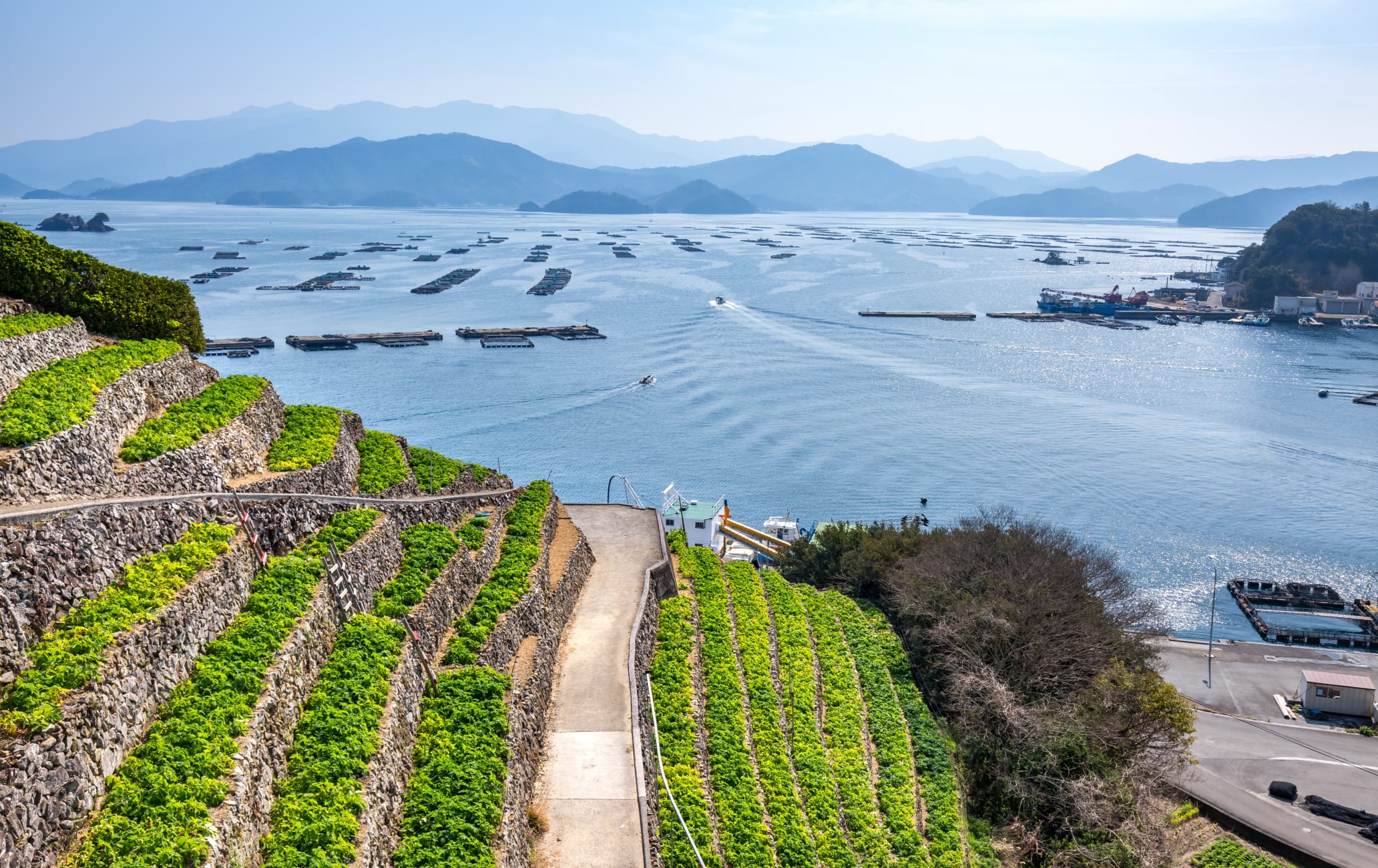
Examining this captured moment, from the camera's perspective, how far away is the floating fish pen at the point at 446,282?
11594cm

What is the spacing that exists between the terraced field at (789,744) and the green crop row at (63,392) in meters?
11.6

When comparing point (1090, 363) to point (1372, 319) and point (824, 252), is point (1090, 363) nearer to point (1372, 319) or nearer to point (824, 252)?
point (1372, 319)

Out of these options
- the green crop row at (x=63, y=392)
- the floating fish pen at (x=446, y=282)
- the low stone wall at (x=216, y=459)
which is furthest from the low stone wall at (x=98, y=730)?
the floating fish pen at (x=446, y=282)

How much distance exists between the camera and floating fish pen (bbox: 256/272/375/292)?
114m

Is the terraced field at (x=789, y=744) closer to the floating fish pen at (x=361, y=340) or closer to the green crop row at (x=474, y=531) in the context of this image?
the green crop row at (x=474, y=531)

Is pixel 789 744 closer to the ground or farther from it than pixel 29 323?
closer to the ground

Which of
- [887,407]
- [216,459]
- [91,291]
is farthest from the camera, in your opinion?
[887,407]

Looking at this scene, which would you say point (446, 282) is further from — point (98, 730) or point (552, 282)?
point (98, 730)

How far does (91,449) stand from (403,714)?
266 inches

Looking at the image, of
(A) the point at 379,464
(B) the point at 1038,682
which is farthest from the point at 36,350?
(B) the point at 1038,682

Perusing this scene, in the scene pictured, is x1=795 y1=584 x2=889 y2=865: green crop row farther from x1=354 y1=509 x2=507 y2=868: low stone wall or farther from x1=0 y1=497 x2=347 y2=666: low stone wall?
x1=0 y1=497 x2=347 y2=666: low stone wall

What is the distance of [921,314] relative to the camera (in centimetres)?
10725

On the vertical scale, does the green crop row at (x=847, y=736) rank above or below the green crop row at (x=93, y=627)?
below

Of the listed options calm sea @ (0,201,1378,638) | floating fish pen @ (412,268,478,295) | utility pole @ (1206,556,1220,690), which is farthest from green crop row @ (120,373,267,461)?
floating fish pen @ (412,268,478,295)
